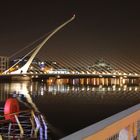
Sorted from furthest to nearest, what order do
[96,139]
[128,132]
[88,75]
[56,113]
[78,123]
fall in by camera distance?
[88,75], [56,113], [78,123], [128,132], [96,139]

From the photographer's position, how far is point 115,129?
67.8 inches

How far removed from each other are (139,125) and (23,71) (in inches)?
2099

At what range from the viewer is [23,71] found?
5509 centimetres

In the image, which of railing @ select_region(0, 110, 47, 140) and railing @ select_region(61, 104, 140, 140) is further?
railing @ select_region(0, 110, 47, 140)

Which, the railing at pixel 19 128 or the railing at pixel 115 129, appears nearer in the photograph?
the railing at pixel 115 129

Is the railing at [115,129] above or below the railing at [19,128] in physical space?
above

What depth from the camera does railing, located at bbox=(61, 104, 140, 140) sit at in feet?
4.90

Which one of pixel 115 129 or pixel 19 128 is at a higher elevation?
pixel 115 129

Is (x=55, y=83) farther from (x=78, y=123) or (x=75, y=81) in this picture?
(x=78, y=123)

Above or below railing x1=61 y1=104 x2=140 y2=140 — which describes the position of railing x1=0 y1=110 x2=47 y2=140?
below

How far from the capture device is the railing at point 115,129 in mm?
1493

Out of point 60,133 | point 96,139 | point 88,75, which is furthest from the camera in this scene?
point 88,75

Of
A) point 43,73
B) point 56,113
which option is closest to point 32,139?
point 56,113

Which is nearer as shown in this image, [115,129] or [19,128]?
[115,129]
